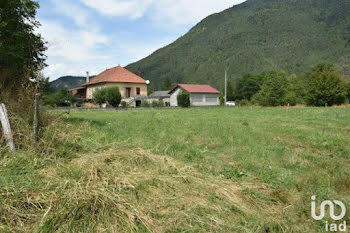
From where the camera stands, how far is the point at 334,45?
101438 mm

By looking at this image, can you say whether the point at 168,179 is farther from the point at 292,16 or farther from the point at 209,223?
the point at 292,16

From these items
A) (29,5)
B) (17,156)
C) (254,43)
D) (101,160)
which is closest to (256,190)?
(101,160)

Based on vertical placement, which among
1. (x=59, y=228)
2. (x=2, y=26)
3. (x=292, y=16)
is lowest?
(x=59, y=228)

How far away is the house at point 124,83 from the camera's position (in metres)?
52.8

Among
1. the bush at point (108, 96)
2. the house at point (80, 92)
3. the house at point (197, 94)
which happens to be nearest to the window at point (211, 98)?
the house at point (197, 94)

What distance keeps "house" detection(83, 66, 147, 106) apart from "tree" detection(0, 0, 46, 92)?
42.2 m

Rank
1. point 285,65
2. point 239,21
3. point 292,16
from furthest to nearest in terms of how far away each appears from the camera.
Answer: point 239,21
point 292,16
point 285,65

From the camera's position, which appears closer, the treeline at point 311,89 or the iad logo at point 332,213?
the iad logo at point 332,213

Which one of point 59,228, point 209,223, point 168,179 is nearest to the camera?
point 59,228

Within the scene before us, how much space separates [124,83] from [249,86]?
36.0 metres

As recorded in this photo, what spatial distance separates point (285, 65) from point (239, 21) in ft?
255

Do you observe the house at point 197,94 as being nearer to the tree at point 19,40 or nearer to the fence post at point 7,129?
the tree at point 19,40

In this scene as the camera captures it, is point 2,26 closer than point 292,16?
Yes

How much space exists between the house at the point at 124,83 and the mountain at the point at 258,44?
52.5 meters
